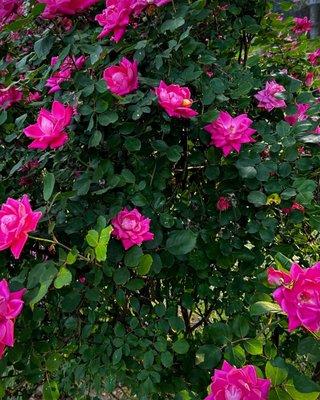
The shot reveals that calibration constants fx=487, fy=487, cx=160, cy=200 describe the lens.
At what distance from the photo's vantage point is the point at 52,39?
1.14 meters

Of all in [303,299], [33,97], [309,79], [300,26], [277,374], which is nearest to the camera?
[303,299]

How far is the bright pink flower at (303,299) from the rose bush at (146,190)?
0.13 metres

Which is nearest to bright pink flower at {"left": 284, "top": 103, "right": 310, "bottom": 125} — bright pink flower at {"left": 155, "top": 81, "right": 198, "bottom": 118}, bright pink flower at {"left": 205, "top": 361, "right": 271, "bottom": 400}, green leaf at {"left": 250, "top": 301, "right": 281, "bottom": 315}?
bright pink flower at {"left": 155, "top": 81, "right": 198, "bottom": 118}

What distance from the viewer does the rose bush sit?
1008 millimetres

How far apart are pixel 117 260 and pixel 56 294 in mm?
222

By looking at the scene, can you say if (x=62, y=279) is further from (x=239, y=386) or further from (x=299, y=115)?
(x=299, y=115)

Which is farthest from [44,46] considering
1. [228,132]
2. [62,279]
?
[62,279]

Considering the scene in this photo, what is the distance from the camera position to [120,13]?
1.03m

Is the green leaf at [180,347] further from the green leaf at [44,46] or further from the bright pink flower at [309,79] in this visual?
the bright pink flower at [309,79]

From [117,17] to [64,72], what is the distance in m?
0.22

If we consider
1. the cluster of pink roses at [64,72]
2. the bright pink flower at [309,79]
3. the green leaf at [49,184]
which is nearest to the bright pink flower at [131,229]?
the green leaf at [49,184]

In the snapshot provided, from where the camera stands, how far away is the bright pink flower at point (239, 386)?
0.74 metres

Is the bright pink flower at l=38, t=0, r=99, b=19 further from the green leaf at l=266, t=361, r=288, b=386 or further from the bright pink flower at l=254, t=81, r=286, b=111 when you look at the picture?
the green leaf at l=266, t=361, r=288, b=386

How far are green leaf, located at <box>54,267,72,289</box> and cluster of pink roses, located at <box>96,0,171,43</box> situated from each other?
53 cm
